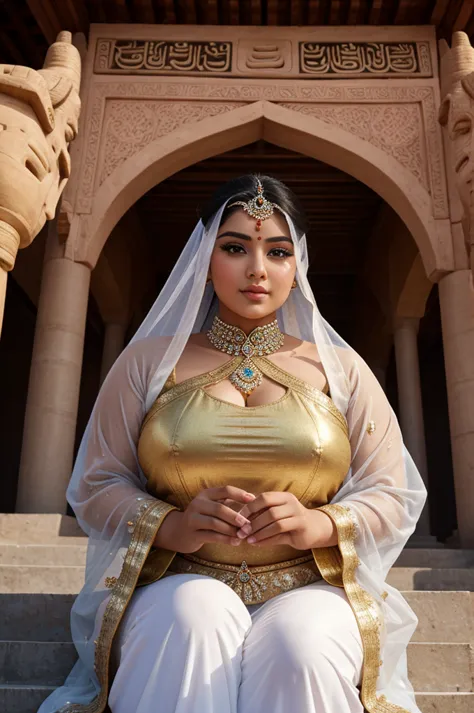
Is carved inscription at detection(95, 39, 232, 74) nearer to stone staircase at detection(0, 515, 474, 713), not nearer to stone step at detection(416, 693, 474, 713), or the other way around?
stone staircase at detection(0, 515, 474, 713)

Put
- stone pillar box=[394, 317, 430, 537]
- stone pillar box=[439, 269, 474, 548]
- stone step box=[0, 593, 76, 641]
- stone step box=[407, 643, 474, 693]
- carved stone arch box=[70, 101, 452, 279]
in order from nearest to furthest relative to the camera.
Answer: stone step box=[407, 643, 474, 693], stone step box=[0, 593, 76, 641], stone pillar box=[439, 269, 474, 548], carved stone arch box=[70, 101, 452, 279], stone pillar box=[394, 317, 430, 537]

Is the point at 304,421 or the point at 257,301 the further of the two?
the point at 257,301

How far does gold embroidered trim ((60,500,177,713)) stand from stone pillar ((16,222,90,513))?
3381mm

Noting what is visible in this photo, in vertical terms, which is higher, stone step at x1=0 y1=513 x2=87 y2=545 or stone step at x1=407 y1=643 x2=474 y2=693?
stone step at x1=0 y1=513 x2=87 y2=545

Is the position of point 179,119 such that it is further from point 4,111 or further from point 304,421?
point 304,421

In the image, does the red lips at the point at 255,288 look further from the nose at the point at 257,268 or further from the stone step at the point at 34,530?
the stone step at the point at 34,530

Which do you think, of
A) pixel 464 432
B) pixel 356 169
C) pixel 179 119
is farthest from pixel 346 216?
pixel 464 432

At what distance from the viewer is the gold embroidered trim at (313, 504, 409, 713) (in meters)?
1.33

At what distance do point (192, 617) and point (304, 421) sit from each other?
515 mm

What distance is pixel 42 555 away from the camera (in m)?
3.53

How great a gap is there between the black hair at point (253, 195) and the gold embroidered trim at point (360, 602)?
2.65 feet

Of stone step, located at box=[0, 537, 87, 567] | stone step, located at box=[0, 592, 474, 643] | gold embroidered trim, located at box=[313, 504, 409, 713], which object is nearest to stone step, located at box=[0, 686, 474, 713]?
stone step, located at box=[0, 592, 474, 643]

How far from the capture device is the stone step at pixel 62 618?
2.38 m

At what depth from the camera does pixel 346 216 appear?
8.35 meters
